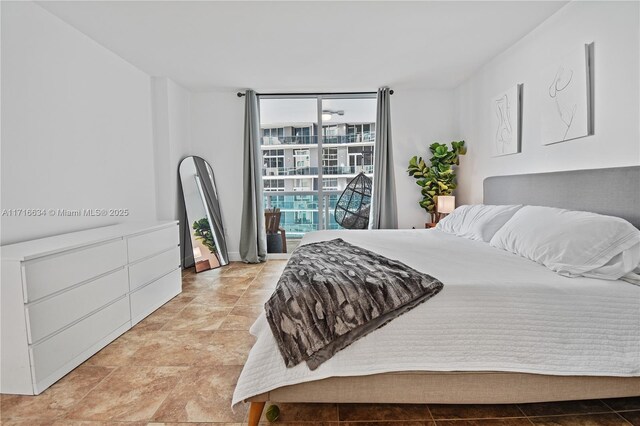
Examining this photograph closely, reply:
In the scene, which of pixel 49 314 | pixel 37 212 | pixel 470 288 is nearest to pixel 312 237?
pixel 470 288

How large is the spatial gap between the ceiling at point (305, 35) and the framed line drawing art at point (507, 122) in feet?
1.60

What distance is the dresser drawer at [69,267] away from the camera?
1.78 meters

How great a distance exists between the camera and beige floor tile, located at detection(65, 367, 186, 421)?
1604mm

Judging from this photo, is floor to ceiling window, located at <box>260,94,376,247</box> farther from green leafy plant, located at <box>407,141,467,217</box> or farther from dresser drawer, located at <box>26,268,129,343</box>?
dresser drawer, located at <box>26,268,129,343</box>

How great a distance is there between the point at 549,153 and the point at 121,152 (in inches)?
156

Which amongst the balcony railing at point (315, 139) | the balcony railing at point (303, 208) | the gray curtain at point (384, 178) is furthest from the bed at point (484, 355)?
the balcony railing at point (315, 139)

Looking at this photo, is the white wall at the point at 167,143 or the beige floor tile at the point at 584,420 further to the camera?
the white wall at the point at 167,143

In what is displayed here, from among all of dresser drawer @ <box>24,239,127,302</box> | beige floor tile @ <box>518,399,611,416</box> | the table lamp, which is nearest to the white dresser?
dresser drawer @ <box>24,239,127,302</box>

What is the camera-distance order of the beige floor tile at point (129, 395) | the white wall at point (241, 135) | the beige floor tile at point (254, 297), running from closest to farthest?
the beige floor tile at point (129, 395)
the beige floor tile at point (254, 297)
the white wall at point (241, 135)

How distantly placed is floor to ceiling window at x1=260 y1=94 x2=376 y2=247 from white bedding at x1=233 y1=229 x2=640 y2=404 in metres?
3.59

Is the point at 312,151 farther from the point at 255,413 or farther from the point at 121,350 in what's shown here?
the point at 255,413

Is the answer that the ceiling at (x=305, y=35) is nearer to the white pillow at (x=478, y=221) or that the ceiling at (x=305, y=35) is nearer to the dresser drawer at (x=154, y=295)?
the white pillow at (x=478, y=221)

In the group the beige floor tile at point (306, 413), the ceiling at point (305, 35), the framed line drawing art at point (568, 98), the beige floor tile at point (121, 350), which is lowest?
the beige floor tile at point (306, 413)

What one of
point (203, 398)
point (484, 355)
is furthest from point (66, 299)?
point (484, 355)
